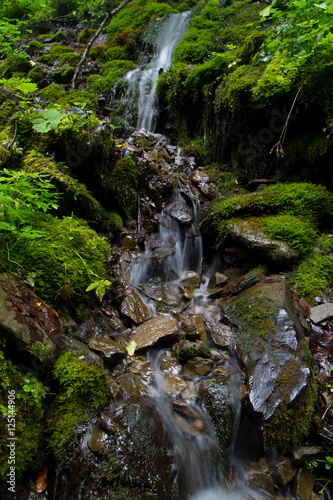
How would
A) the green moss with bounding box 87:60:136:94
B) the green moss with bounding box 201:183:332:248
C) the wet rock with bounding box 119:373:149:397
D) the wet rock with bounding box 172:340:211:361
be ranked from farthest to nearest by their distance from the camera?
1. the green moss with bounding box 87:60:136:94
2. the green moss with bounding box 201:183:332:248
3. the wet rock with bounding box 172:340:211:361
4. the wet rock with bounding box 119:373:149:397

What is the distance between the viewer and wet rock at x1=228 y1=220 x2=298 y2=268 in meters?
3.96

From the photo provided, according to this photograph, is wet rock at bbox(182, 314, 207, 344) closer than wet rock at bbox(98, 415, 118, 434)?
No

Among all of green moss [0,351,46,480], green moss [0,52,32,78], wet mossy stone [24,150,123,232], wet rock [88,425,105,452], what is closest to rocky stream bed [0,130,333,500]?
wet rock [88,425,105,452]

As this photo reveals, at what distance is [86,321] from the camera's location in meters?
3.18

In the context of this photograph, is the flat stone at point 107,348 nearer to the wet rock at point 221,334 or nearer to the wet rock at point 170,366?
the wet rock at point 170,366

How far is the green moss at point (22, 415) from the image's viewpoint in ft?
5.41

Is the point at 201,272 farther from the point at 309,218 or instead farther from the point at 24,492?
the point at 24,492

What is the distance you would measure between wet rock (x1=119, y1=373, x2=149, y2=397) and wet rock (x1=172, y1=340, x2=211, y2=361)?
2.10 ft

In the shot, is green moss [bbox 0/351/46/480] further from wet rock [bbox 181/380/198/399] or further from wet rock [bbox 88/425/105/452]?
wet rock [bbox 181/380/198/399]

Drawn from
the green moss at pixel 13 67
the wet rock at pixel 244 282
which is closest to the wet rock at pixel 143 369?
the wet rock at pixel 244 282

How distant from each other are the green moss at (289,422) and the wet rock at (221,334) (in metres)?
0.99

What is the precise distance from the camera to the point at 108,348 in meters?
3.02

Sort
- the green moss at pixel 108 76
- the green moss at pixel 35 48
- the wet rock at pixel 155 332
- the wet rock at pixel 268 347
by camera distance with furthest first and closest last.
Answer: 1. the green moss at pixel 35 48
2. the green moss at pixel 108 76
3. the wet rock at pixel 155 332
4. the wet rock at pixel 268 347

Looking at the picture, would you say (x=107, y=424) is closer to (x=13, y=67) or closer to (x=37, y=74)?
(x=37, y=74)
